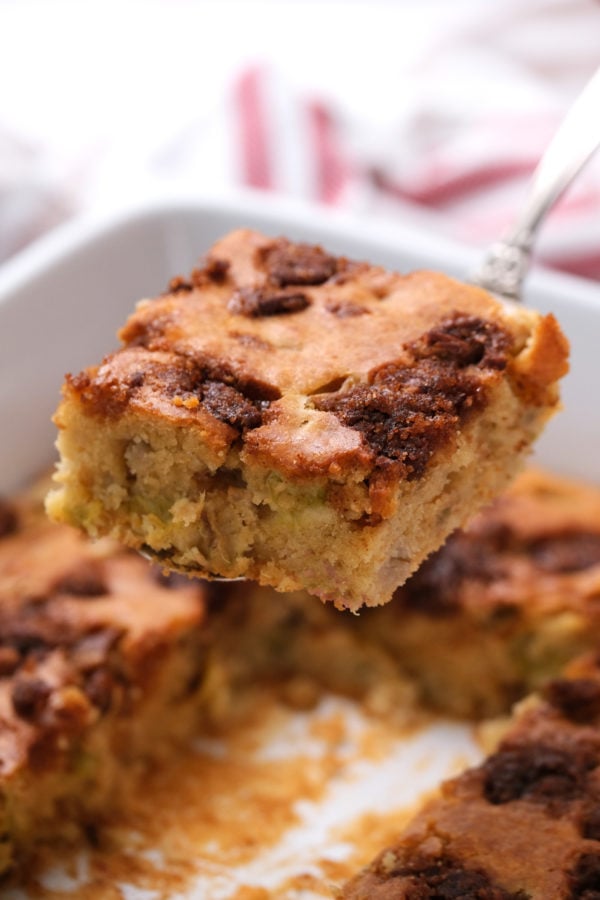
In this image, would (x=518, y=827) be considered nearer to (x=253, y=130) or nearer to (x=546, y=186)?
(x=546, y=186)

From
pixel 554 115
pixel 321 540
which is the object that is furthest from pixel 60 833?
pixel 554 115

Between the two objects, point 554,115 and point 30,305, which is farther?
point 554,115

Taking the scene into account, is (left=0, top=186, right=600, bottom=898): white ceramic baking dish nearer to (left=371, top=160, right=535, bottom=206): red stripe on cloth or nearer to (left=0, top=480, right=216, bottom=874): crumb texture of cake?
(left=0, top=480, right=216, bottom=874): crumb texture of cake

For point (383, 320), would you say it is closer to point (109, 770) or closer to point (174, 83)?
point (109, 770)

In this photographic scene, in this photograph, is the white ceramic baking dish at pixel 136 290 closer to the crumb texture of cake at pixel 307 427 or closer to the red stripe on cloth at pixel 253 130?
the red stripe on cloth at pixel 253 130

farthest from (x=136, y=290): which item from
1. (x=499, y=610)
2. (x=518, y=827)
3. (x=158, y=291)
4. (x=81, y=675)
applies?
(x=518, y=827)

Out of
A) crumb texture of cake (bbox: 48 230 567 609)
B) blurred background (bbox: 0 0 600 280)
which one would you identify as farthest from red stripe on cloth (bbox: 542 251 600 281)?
crumb texture of cake (bbox: 48 230 567 609)
